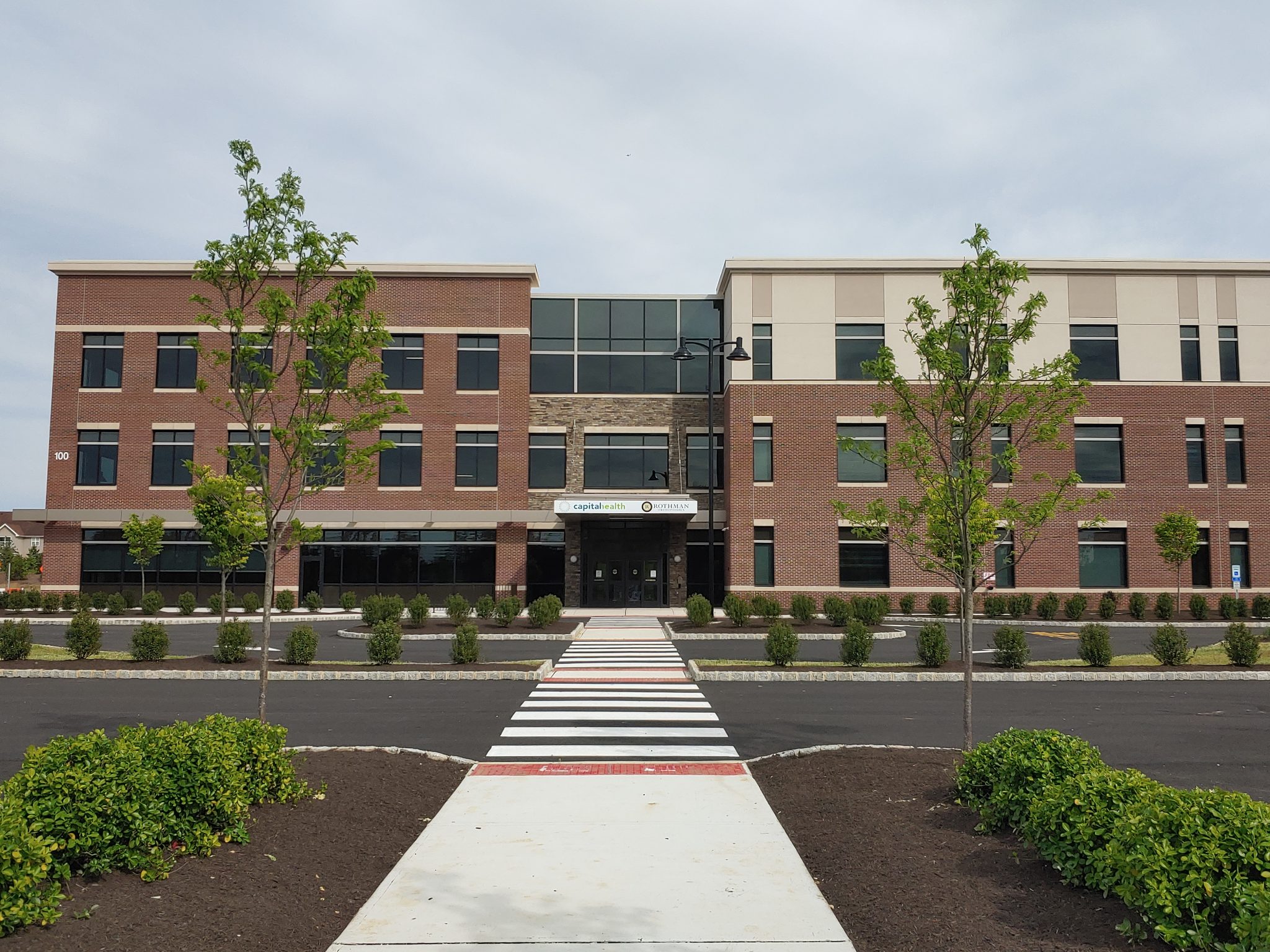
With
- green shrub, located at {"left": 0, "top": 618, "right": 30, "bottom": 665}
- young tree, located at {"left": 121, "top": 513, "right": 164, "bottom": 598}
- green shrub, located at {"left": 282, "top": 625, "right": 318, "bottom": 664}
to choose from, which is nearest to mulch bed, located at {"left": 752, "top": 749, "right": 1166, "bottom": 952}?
green shrub, located at {"left": 282, "top": 625, "right": 318, "bottom": 664}

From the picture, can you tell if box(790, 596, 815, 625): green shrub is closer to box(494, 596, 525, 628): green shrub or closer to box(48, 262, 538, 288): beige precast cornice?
box(494, 596, 525, 628): green shrub

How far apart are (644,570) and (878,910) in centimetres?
3403

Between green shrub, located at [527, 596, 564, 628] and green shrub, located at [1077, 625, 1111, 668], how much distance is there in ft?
50.7

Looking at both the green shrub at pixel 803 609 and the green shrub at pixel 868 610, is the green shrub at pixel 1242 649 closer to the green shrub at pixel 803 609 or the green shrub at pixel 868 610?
the green shrub at pixel 868 610

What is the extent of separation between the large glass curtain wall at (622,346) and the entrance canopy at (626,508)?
6042 mm

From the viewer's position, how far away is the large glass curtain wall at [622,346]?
1581 inches

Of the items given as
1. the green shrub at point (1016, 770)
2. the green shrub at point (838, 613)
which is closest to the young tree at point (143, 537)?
the green shrub at point (838, 613)

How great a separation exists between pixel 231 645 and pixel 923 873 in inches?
644

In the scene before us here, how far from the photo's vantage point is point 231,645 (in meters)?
18.9

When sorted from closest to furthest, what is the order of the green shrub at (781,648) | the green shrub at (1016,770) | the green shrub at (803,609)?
1. the green shrub at (1016,770)
2. the green shrub at (781,648)
3. the green shrub at (803,609)

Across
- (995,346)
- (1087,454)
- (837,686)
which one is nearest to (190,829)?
(995,346)

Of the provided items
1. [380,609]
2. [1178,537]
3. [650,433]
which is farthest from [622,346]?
[1178,537]

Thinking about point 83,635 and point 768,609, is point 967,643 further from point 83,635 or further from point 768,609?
point 768,609

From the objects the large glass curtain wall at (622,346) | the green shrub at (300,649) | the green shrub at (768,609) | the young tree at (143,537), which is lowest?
the green shrub at (300,649)
